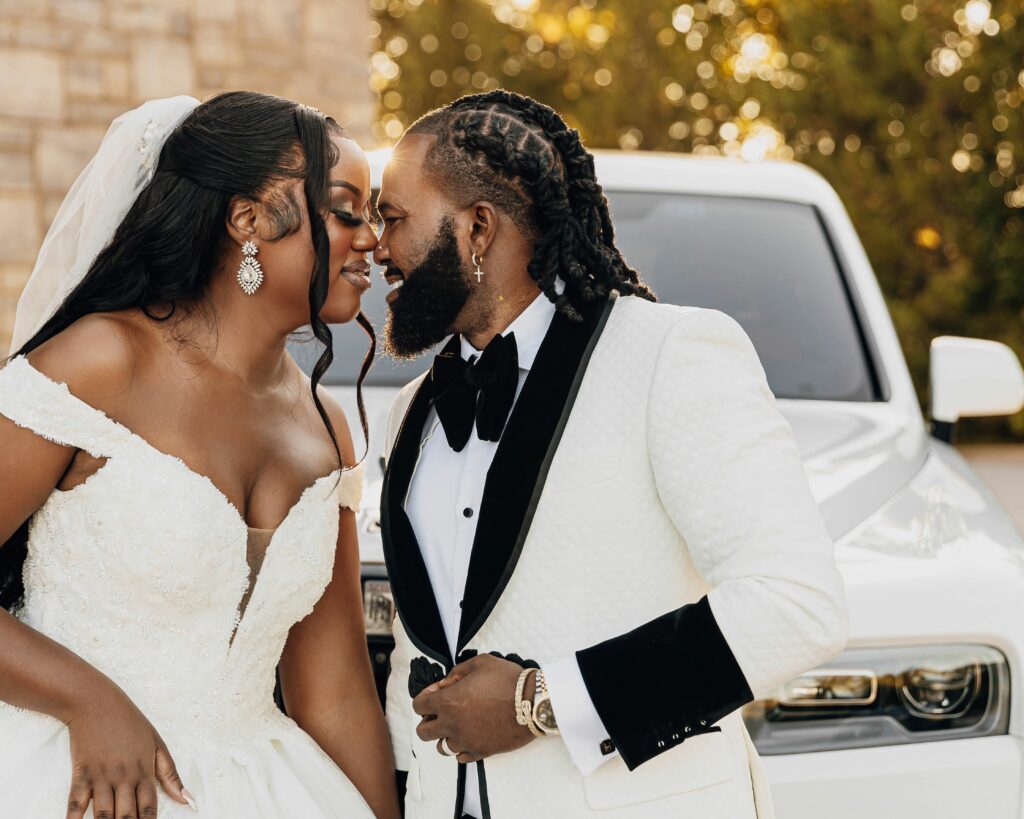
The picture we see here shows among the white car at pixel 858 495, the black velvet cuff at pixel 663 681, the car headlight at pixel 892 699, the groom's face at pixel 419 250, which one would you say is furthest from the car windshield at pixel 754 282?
the black velvet cuff at pixel 663 681

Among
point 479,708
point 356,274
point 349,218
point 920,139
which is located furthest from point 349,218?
point 920,139

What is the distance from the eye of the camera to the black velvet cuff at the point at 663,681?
5.98ft

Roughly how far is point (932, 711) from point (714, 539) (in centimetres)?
102

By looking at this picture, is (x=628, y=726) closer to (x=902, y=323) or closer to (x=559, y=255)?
(x=559, y=255)

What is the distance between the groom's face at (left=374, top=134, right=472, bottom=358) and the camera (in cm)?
221

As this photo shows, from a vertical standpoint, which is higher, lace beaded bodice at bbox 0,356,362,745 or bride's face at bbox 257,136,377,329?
bride's face at bbox 257,136,377,329

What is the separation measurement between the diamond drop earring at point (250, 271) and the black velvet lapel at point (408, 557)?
0.38 m

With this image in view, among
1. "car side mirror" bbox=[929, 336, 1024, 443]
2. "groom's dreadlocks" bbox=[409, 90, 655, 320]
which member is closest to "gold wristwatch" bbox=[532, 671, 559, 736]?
"groom's dreadlocks" bbox=[409, 90, 655, 320]

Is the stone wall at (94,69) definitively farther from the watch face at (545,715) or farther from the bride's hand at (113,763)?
the watch face at (545,715)

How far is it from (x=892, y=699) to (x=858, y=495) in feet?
1.84

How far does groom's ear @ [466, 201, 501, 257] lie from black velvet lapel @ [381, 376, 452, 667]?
0.33 meters

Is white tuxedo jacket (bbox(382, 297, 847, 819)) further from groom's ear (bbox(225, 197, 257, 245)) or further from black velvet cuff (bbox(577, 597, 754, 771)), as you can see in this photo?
groom's ear (bbox(225, 197, 257, 245))

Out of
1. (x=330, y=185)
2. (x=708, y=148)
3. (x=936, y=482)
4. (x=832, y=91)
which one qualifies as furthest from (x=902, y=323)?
(x=330, y=185)

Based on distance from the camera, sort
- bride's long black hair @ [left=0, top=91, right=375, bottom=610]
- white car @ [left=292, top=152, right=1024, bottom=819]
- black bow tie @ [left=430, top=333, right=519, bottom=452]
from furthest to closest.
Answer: white car @ [left=292, top=152, right=1024, bottom=819] < bride's long black hair @ [left=0, top=91, right=375, bottom=610] < black bow tie @ [left=430, top=333, right=519, bottom=452]
